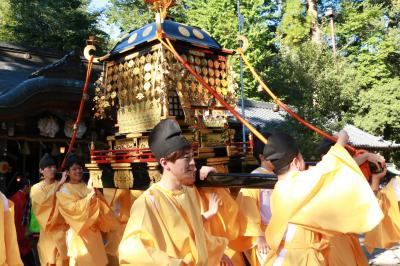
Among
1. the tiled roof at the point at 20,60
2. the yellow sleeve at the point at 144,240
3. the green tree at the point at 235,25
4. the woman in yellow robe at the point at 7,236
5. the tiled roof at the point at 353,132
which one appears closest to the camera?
the yellow sleeve at the point at 144,240

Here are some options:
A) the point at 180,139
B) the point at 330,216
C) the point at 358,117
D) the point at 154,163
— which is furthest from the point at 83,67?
the point at 358,117

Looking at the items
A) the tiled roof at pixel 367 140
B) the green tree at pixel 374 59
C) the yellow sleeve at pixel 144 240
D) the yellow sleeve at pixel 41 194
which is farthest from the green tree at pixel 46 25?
the yellow sleeve at pixel 144 240

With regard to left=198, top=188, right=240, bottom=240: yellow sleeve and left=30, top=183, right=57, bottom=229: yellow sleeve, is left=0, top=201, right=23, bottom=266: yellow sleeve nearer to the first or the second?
left=198, top=188, right=240, bottom=240: yellow sleeve

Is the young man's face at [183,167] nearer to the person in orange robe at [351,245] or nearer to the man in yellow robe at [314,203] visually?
the man in yellow robe at [314,203]

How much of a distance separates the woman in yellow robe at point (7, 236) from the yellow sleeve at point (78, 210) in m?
1.44

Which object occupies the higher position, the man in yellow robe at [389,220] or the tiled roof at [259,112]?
the tiled roof at [259,112]

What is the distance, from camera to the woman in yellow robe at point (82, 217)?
4699 mm

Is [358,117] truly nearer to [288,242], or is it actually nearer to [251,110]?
[251,110]

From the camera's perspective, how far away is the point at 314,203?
2250 mm

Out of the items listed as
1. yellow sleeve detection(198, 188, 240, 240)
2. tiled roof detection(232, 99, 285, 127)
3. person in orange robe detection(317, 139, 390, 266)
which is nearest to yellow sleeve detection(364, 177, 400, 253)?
person in orange robe detection(317, 139, 390, 266)

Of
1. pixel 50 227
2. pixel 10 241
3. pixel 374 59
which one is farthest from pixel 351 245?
pixel 374 59

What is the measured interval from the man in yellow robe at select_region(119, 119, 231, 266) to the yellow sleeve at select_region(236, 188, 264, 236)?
1.31 meters

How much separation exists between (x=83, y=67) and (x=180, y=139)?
18.4 feet

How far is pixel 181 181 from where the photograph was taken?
2408 millimetres
